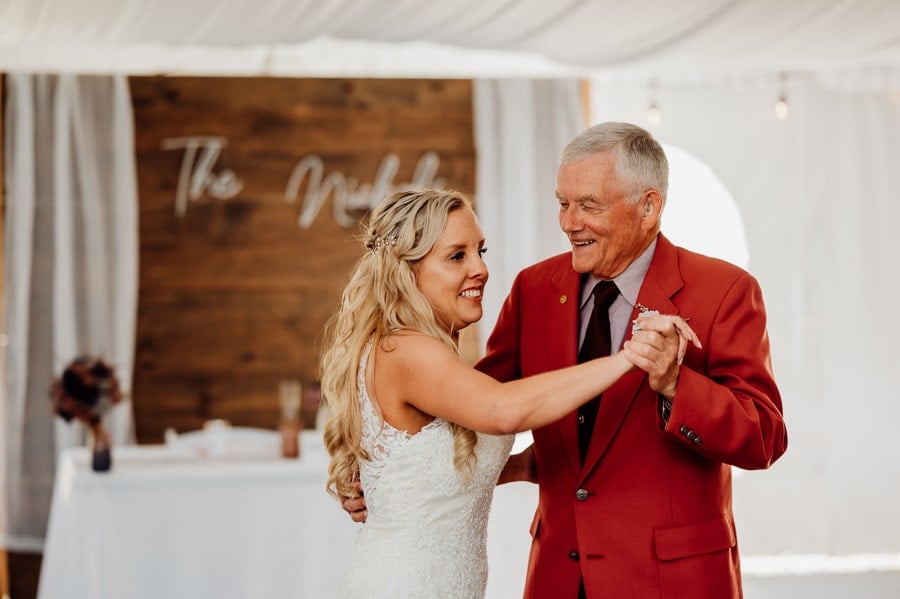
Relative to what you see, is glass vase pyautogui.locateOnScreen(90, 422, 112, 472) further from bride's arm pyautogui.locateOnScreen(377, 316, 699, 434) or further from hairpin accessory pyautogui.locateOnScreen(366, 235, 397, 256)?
bride's arm pyautogui.locateOnScreen(377, 316, 699, 434)

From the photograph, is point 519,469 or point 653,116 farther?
point 653,116

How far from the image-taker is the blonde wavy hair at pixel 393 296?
8.00ft

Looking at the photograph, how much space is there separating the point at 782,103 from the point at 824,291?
1075 mm

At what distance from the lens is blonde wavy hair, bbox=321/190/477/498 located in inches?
96.0

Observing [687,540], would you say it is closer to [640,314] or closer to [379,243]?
[640,314]

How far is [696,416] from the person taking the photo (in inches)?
85.6

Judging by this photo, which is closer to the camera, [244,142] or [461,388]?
[461,388]

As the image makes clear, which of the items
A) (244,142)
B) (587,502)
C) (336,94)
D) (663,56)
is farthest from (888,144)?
(587,502)

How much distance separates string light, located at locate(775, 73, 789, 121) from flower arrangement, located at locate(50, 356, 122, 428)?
12.4 feet

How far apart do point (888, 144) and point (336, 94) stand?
3208mm

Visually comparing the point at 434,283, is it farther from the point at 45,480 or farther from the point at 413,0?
the point at 45,480

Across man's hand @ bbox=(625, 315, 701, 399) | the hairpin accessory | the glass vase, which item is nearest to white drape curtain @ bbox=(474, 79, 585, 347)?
the glass vase

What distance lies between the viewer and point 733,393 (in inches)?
89.6

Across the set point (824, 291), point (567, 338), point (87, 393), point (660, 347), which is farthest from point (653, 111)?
point (660, 347)
